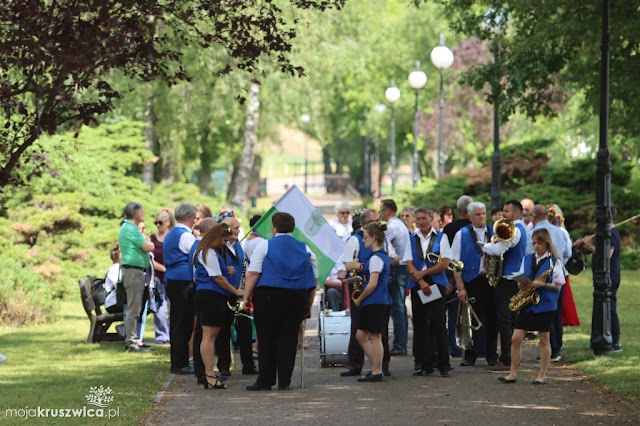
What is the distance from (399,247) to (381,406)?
451cm

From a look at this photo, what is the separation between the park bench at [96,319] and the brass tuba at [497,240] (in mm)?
5463

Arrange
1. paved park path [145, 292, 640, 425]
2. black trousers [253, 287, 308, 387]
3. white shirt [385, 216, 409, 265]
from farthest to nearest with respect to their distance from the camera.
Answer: white shirt [385, 216, 409, 265]
black trousers [253, 287, 308, 387]
paved park path [145, 292, 640, 425]

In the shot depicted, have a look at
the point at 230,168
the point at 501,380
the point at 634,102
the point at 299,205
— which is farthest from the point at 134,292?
the point at 230,168

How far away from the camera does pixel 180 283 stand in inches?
589

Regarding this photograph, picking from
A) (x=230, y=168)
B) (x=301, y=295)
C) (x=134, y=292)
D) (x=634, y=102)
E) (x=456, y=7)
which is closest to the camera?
(x=301, y=295)

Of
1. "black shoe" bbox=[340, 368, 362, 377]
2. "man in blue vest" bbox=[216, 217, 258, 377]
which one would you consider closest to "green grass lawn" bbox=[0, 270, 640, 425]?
"man in blue vest" bbox=[216, 217, 258, 377]

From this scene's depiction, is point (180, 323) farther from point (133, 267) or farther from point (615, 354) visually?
point (615, 354)

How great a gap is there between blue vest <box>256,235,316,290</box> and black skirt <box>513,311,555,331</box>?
90.0 inches

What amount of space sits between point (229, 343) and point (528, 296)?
331cm

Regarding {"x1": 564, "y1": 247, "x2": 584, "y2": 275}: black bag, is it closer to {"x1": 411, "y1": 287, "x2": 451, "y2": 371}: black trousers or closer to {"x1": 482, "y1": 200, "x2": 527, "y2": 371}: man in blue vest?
{"x1": 482, "y1": 200, "x2": 527, "y2": 371}: man in blue vest

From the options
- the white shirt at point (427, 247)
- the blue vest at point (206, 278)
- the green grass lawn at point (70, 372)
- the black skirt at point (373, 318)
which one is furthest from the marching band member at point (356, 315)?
the green grass lawn at point (70, 372)

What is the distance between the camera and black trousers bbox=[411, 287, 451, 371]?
14352mm

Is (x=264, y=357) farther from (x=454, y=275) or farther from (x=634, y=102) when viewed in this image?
(x=634, y=102)

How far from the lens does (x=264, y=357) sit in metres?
13.4
